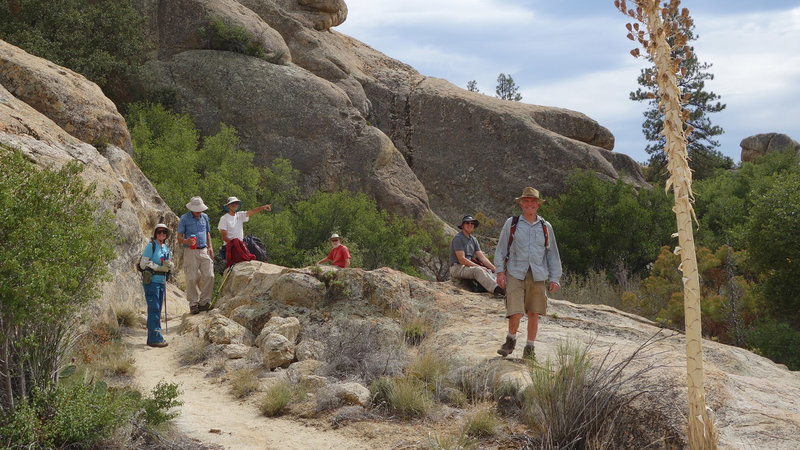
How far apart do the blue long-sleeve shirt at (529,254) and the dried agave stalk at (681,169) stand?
10.7 ft

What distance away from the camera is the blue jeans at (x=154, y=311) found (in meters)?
9.66

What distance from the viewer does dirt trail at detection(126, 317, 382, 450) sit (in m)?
6.04

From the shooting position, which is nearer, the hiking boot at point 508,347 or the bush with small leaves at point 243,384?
the bush with small leaves at point 243,384

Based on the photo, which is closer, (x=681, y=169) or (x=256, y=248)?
(x=681, y=169)

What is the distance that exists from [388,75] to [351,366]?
26.7 m

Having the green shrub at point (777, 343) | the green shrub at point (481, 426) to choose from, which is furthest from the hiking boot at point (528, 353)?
the green shrub at point (777, 343)

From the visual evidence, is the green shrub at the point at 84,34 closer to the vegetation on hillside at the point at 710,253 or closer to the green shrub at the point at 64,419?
the vegetation on hillside at the point at 710,253

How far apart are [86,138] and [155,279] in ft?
15.8

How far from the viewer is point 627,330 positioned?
9711mm

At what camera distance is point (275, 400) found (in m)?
6.81

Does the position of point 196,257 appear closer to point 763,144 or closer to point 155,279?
point 155,279

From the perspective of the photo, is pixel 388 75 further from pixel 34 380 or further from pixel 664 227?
pixel 34 380

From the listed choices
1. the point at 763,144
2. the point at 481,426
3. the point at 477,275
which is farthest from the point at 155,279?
the point at 763,144

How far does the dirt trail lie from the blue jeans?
1.21m
